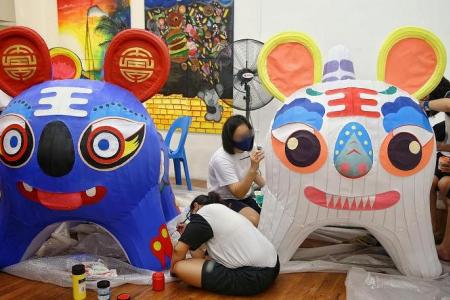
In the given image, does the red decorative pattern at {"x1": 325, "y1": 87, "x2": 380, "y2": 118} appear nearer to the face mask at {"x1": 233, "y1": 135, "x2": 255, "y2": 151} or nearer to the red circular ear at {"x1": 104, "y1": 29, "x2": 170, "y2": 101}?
the face mask at {"x1": 233, "y1": 135, "x2": 255, "y2": 151}

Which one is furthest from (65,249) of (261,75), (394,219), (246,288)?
(394,219)

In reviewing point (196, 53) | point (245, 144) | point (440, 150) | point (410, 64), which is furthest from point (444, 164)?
point (196, 53)

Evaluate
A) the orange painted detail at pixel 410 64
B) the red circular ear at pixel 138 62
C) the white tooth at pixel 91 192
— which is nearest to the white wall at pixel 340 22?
the orange painted detail at pixel 410 64

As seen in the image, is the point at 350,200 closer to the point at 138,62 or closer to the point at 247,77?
the point at 138,62

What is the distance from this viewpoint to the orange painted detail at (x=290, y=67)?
2.56 meters

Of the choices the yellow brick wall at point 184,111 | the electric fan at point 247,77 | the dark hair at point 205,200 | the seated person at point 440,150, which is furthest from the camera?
the yellow brick wall at point 184,111

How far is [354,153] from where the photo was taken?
85.7 inches

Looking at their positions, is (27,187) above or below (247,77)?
below

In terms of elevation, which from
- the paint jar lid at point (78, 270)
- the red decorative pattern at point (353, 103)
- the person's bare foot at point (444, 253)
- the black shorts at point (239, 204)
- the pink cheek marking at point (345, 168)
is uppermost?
the red decorative pattern at point (353, 103)

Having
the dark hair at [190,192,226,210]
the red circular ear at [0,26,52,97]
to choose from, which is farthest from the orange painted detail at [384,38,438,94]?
the red circular ear at [0,26,52,97]

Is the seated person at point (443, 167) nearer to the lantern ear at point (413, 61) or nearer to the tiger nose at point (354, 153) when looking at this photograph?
the lantern ear at point (413, 61)

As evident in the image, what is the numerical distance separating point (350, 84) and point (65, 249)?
1958 millimetres

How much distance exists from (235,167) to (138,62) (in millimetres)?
964

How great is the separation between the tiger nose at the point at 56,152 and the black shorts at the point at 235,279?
0.84 meters
